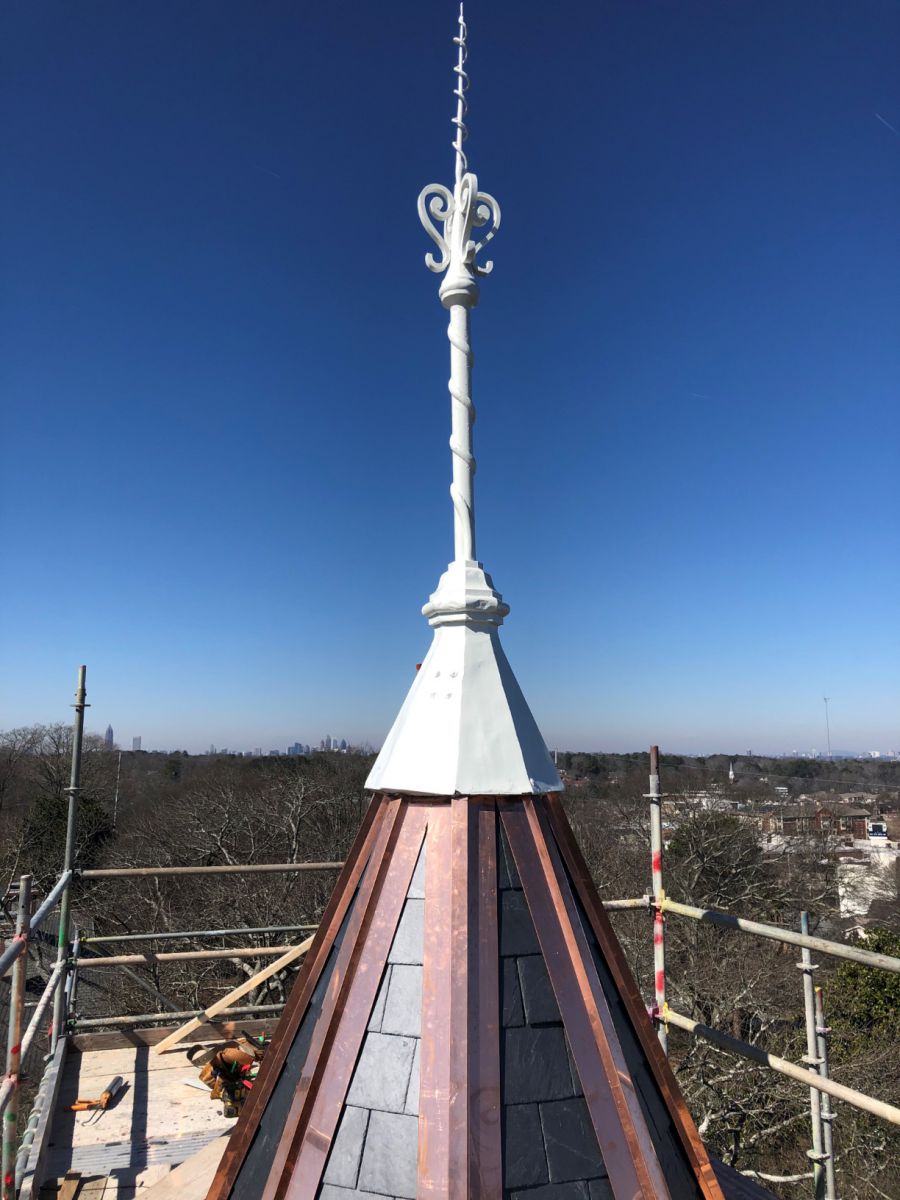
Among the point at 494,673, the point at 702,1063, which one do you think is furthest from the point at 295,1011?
the point at 702,1063

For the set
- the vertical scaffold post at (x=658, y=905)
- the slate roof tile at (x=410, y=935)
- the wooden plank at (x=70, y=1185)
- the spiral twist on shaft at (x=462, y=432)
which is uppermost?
the spiral twist on shaft at (x=462, y=432)

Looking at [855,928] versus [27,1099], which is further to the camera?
[855,928]

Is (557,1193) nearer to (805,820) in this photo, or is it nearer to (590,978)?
(590,978)

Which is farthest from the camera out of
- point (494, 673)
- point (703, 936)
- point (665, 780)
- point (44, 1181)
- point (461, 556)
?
point (665, 780)

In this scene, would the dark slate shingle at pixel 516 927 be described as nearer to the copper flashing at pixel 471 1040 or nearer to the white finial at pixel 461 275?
the copper flashing at pixel 471 1040

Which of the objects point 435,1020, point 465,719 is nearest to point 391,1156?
point 435,1020

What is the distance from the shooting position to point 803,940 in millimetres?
3387

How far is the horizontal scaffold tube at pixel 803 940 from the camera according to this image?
9.48ft

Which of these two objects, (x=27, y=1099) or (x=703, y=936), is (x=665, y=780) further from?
(x=27, y=1099)

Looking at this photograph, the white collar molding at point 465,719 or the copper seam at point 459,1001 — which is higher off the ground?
the white collar molding at point 465,719

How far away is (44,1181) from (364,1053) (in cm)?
366

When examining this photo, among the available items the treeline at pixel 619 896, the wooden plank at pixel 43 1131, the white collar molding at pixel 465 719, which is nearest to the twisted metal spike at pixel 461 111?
the white collar molding at pixel 465 719

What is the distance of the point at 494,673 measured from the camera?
7.29ft

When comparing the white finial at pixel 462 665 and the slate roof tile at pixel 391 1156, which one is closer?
the slate roof tile at pixel 391 1156
